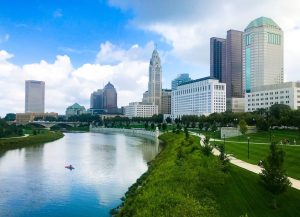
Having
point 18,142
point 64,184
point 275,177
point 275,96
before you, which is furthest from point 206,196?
point 275,96

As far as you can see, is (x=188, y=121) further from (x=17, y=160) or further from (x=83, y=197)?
(x=83, y=197)

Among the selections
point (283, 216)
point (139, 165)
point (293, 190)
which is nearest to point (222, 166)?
point (293, 190)

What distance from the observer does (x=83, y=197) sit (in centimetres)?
3847

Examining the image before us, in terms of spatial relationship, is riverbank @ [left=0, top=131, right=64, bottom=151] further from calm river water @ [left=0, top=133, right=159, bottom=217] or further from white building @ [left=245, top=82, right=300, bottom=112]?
white building @ [left=245, top=82, right=300, bottom=112]

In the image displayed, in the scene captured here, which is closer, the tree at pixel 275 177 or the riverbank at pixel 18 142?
the tree at pixel 275 177

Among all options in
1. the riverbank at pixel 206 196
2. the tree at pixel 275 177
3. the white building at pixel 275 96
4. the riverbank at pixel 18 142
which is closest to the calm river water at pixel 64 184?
the riverbank at pixel 206 196

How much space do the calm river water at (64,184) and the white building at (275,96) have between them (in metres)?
112

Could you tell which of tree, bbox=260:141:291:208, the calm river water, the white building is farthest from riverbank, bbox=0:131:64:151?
the white building

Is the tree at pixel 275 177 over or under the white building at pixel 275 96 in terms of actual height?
under

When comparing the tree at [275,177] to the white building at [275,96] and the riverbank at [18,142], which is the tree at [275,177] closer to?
the riverbank at [18,142]

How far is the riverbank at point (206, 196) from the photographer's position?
2184 centimetres

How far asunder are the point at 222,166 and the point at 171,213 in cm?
1853

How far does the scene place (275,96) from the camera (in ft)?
570

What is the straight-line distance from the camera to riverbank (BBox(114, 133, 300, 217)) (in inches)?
860
